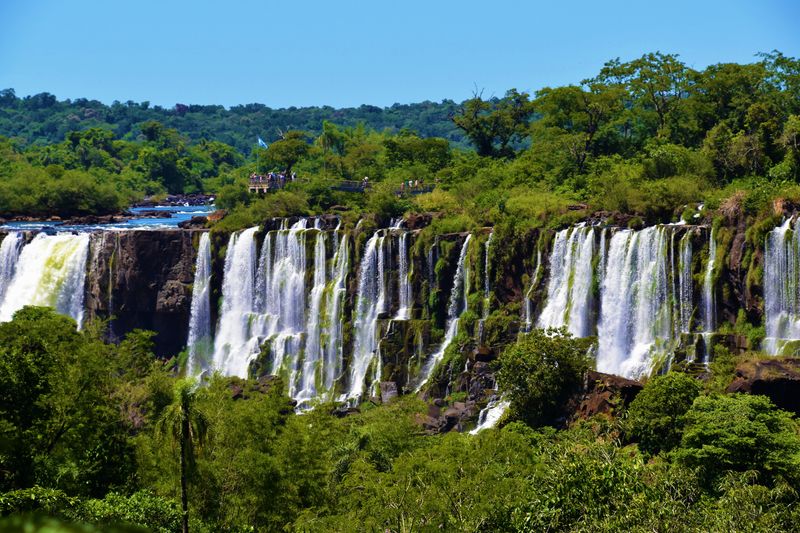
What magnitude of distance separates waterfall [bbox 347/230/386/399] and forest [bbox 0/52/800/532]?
3.34 metres

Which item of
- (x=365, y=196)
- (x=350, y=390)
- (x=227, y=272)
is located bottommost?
(x=350, y=390)

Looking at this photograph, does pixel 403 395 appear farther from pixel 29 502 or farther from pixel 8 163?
pixel 8 163

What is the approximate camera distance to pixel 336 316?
55.7m

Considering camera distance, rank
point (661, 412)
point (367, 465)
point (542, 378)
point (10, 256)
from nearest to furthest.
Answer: point (367, 465) → point (661, 412) → point (542, 378) → point (10, 256)

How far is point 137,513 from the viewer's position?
22625 millimetres

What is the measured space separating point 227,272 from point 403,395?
16.0 meters

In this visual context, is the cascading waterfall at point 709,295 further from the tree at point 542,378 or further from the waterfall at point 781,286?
the tree at point 542,378

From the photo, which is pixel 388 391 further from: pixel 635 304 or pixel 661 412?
pixel 661 412

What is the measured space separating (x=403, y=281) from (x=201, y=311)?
44.8 ft

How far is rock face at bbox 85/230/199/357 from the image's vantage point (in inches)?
2430

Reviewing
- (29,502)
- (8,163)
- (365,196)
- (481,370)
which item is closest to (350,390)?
(481,370)

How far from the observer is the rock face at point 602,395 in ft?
123

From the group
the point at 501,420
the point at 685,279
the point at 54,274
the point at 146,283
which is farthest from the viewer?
the point at 54,274

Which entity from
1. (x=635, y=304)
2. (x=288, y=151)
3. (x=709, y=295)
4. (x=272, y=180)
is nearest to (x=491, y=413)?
(x=635, y=304)
